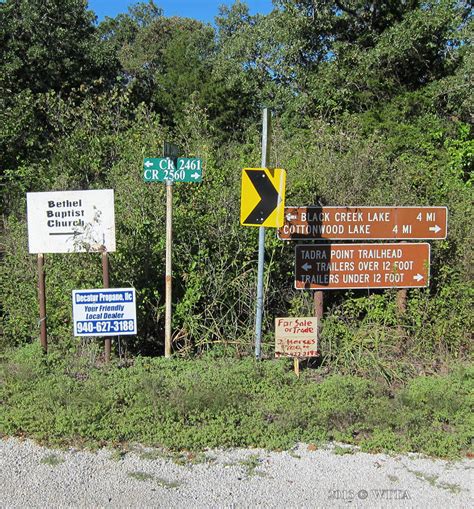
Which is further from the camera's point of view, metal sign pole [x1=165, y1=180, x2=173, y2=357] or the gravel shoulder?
metal sign pole [x1=165, y1=180, x2=173, y2=357]

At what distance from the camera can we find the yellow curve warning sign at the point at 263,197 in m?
5.61

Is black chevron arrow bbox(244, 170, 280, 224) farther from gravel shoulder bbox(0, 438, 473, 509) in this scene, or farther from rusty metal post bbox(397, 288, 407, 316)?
gravel shoulder bbox(0, 438, 473, 509)

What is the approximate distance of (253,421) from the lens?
14.8 feet

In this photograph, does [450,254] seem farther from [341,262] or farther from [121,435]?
[121,435]

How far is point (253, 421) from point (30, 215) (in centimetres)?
336

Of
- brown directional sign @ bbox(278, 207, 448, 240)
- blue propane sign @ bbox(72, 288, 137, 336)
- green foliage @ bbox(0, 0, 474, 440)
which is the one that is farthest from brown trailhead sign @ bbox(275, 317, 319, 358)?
blue propane sign @ bbox(72, 288, 137, 336)

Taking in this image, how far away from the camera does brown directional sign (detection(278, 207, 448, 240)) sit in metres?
6.30

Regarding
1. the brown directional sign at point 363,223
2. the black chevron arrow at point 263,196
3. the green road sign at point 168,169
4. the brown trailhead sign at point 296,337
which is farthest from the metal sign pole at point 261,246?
the green road sign at point 168,169

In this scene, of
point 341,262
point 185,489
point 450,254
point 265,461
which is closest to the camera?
point 185,489

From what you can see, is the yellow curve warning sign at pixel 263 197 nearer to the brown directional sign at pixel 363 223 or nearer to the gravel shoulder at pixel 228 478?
the brown directional sign at pixel 363 223

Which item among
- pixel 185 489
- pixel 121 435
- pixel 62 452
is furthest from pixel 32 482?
Answer: pixel 185 489

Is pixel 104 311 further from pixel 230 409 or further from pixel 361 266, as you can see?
pixel 361 266

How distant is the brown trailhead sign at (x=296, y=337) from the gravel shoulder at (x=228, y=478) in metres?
1.39

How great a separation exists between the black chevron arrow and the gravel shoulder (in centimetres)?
235
